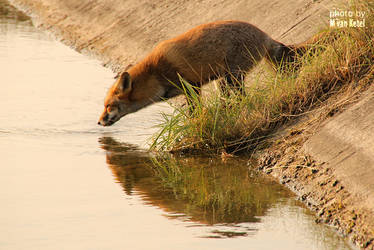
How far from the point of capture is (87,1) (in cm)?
1841

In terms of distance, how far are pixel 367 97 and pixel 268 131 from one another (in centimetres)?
127

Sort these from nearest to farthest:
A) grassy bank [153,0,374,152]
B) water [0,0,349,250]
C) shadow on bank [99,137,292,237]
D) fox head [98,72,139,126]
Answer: water [0,0,349,250] < shadow on bank [99,137,292,237] < grassy bank [153,0,374,152] < fox head [98,72,139,126]

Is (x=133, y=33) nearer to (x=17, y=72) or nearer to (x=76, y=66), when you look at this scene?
(x=76, y=66)

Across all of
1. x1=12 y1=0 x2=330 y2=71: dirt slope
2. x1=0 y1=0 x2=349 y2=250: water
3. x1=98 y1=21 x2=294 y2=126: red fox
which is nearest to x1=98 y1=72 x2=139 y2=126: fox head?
x1=98 y1=21 x2=294 y2=126: red fox

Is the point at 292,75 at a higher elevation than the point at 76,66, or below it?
higher

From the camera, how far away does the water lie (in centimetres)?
543

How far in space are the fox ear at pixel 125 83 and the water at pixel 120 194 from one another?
61 cm

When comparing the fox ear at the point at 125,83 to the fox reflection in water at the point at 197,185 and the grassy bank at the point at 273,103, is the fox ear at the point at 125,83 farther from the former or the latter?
the grassy bank at the point at 273,103

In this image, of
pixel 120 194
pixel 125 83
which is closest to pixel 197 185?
pixel 120 194

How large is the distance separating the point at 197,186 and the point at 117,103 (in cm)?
285

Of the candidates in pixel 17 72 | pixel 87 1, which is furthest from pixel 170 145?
pixel 87 1

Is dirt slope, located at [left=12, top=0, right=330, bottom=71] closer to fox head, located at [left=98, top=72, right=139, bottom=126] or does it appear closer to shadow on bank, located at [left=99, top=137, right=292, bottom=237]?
fox head, located at [left=98, top=72, right=139, bottom=126]

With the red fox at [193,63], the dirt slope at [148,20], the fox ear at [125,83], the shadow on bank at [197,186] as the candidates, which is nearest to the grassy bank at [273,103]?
→ the shadow on bank at [197,186]

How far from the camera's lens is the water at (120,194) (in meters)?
5.43
